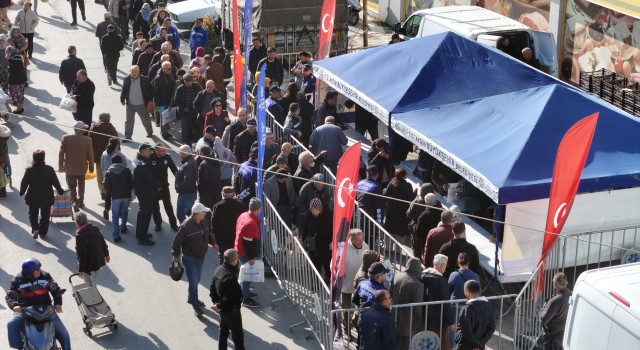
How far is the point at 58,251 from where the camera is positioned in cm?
1533

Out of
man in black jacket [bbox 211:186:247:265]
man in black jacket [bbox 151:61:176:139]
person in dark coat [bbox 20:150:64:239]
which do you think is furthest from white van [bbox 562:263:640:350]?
man in black jacket [bbox 151:61:176:139]

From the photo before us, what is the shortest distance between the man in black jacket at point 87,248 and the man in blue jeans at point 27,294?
4.51 ft

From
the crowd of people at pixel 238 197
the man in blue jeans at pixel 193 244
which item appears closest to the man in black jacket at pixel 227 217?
the crowd of people at pixel 238 197

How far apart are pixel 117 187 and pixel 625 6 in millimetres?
11382

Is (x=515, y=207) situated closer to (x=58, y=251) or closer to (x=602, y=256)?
(x=602, y=256)

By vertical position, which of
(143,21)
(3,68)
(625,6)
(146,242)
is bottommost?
(146,242)

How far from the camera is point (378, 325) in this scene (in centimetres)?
1073

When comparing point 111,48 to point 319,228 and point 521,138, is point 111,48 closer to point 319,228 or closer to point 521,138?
point 319,228

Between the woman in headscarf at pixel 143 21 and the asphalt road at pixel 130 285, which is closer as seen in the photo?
the asphalt road at pixel 130 285

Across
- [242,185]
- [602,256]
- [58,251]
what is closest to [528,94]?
[602,256]

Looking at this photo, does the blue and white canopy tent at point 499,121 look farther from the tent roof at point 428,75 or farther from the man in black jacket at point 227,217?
the man in black jacket at point 227,217

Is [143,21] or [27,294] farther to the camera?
[143,21]

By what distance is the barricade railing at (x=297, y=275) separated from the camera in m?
12.1

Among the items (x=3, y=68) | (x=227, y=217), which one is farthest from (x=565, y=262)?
(x=3, y=68)
